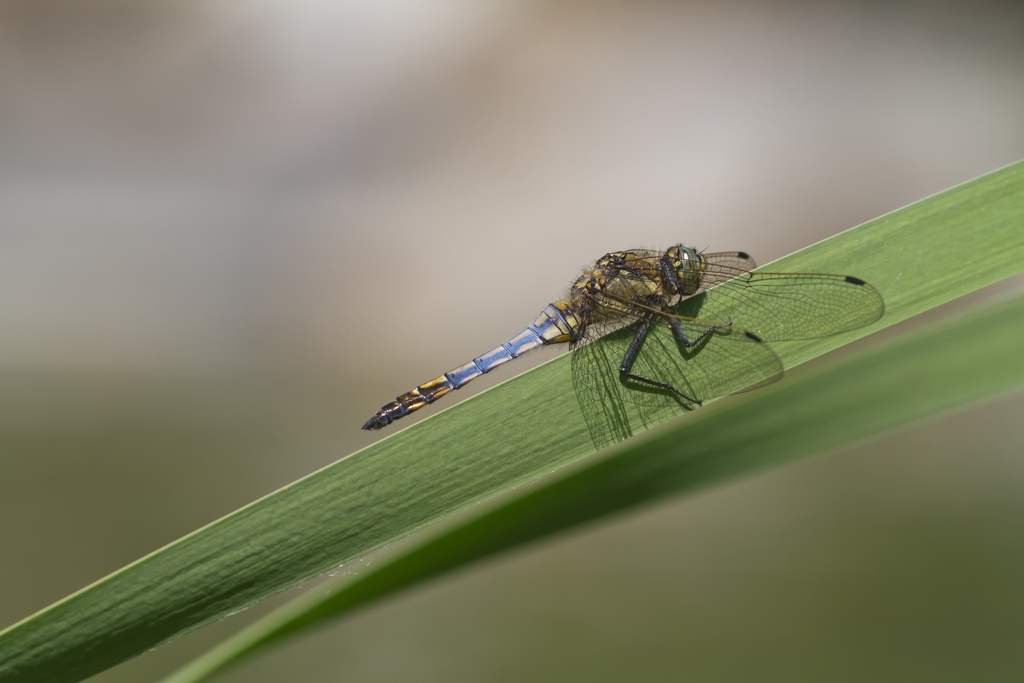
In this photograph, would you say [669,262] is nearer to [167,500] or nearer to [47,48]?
[167,500]

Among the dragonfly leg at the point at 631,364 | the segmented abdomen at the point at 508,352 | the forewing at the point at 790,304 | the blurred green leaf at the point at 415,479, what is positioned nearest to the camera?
the blurred green leaf at the point at 415,479

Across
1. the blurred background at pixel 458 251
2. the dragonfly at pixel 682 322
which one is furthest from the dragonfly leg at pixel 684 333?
the blurred background at pixel 458 251

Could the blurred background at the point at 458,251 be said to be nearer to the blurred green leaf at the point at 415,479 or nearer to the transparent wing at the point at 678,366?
the transparent wing at the point at 678,366

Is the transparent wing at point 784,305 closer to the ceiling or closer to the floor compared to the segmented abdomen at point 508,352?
closer to the floor

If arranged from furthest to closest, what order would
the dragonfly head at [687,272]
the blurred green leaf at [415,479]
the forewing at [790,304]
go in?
the dragonfly head at [687,272]
the forewing at [790,304]
the blurred green leaf at [415,479]

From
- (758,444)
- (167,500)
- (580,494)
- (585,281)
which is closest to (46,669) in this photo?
(580,494)

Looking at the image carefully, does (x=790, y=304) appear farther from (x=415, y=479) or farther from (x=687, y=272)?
(x=415, y=479)

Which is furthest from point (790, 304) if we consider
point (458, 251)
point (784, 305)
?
point (458, 251)

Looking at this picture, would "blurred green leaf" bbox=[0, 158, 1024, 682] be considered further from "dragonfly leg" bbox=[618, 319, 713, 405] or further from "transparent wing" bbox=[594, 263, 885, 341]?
"dragonfly leg" bbox=[618, 319, 713, 405]
